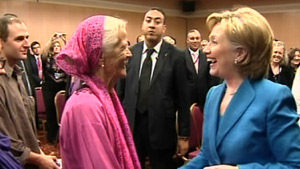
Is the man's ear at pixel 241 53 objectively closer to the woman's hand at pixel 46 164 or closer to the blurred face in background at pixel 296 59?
the woman's hand at pixel 46 164

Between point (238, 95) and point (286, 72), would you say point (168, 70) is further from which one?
point (286, 72)

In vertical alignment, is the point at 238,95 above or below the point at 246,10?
below

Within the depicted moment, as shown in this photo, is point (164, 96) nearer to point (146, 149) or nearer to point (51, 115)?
point (146, 149)

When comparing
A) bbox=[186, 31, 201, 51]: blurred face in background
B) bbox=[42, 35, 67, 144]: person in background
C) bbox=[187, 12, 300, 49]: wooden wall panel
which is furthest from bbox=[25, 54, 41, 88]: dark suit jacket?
bbox=[187, 12, 300, 49]: wooden wall panel

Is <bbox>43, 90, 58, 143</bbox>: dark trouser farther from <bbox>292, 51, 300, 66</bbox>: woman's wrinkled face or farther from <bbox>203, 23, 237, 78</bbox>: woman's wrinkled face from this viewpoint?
<bbox>203, 23, 237, 78</bbox>: woman's wrinkled face

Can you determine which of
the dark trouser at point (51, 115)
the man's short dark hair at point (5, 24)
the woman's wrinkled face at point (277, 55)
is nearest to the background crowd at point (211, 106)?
the man's short dark hair at point (5, 24)

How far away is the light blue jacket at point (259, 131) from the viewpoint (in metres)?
1.38

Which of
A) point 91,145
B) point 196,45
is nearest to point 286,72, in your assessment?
point 196,45

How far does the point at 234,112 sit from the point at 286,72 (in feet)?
14.2

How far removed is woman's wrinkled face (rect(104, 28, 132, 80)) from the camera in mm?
1634

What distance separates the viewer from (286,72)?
18.2 feet

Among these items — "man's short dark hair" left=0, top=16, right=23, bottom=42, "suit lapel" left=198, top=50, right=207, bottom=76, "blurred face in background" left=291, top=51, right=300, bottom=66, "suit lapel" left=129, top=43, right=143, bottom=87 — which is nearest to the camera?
"man's short dark hair" left=0, top=16, right=23, bottom=42

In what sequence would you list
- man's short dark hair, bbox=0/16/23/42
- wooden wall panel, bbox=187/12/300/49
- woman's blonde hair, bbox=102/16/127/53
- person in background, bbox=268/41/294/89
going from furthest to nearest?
wooden wall panel, bbox=187/12/300/49, person in background, bbox=268/41/294/89, man's short dark hair, bbox=0/16/23/42, woman's blonde hair, bbox=102/16/127/53

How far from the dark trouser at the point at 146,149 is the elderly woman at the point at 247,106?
66.5 inches
